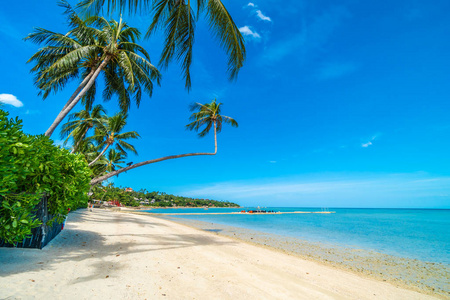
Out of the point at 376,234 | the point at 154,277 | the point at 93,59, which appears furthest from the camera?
the point at 376,234

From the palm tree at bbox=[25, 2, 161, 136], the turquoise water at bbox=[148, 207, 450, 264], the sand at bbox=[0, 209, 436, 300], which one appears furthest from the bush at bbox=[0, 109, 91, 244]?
the turquoise water at bbox=[148, 207, 450, 264]

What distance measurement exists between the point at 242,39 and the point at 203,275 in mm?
6302

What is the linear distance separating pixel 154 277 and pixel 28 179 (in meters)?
3.48

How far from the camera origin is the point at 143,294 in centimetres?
333

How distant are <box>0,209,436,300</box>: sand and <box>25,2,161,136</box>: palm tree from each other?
5840mm

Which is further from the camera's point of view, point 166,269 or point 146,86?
point 146,86

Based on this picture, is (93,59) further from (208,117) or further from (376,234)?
(376,234)

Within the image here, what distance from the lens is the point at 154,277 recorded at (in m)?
4.14

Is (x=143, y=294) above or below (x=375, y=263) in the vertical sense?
above

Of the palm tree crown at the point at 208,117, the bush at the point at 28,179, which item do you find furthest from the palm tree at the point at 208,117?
the bush at the point at 28,179

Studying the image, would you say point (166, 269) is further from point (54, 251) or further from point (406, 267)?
point (406, 267)

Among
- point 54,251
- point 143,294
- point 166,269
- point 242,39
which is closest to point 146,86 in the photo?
point 242,39

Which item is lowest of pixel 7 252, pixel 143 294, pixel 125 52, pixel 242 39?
pixel 143 294

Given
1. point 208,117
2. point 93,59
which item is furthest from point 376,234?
point 93,59
